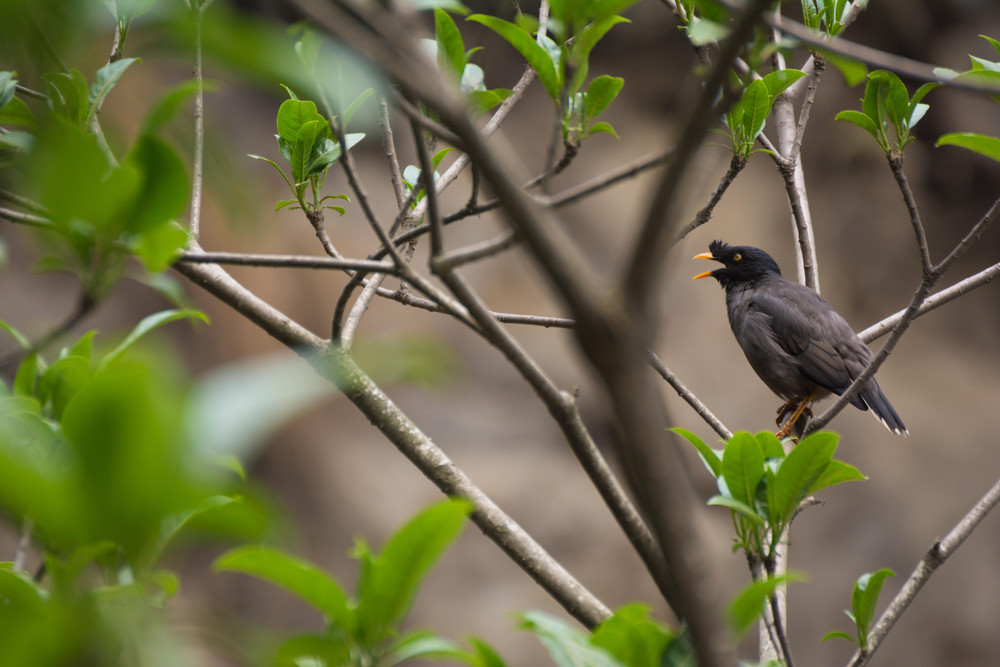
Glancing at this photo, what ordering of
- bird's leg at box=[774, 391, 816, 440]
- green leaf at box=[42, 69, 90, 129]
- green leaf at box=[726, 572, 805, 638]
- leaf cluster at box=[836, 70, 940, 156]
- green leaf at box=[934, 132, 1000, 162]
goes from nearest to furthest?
green leaf at box=[726, 572, 805, 638], green leaf at box=[42, 69, 90, 129], green leaf at box=[934, 132, 1000, 162], leaf cluster at box=[836, 70, 940, 156], bird's leg at box=[774, 391, 816, 440]

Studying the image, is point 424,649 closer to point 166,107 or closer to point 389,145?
point 166,107

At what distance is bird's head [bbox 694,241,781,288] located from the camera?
3.17 meters

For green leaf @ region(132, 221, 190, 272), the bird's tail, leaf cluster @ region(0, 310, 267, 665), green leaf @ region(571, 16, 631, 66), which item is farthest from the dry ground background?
leaf cluster @ region(0, 310, 267, 665)

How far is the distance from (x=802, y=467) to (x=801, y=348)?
6.38 ft

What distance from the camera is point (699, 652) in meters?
0.52

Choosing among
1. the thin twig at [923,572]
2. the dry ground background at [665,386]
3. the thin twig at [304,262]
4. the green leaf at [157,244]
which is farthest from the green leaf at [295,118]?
the dry ground background at [665,386]

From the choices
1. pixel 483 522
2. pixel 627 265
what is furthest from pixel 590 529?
pixel 627 265

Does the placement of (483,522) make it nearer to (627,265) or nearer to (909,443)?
(627,265)

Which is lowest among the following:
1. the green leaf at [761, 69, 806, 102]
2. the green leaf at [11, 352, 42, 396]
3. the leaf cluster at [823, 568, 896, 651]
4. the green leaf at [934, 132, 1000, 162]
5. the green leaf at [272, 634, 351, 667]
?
the leaf cluster at [823, 568, 896, 651]

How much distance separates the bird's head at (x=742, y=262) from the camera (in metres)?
3.17

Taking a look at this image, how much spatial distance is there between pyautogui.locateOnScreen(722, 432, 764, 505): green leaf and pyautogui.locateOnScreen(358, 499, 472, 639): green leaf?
1.78ft

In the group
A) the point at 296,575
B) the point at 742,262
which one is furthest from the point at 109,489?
the point at 742,262

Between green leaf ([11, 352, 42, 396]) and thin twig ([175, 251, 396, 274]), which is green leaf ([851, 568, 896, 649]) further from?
green leaf ([11, 352, 42, 396])

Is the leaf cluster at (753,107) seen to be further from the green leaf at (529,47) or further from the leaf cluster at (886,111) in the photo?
the green leaf at (529,47)
